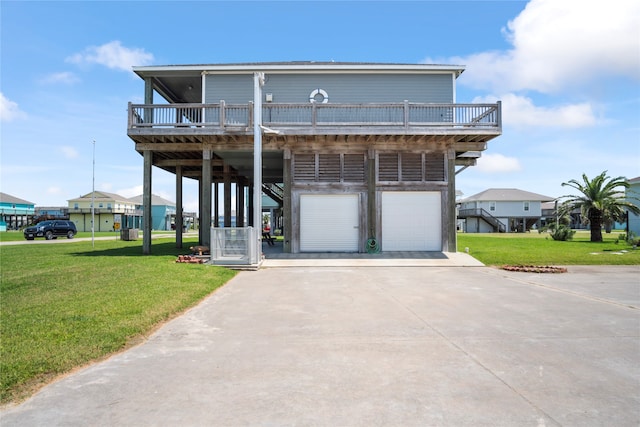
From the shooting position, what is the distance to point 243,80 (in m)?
18.0

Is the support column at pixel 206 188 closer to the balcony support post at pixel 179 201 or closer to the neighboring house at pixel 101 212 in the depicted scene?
the balcony support post at pixel 179 201

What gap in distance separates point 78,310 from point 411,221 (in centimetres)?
1310

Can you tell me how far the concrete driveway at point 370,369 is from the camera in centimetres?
327

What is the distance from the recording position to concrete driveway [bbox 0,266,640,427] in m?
3.27

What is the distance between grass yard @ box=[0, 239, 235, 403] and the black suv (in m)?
26.6

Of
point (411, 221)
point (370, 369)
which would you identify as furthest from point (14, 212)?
point (370, 369)

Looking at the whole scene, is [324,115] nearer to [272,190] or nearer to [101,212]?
[272,190]

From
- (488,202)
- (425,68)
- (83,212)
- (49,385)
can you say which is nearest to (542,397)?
(49,385)

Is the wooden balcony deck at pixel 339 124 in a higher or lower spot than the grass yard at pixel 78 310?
higher

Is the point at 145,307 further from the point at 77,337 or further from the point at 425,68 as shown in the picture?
the point at 425,68

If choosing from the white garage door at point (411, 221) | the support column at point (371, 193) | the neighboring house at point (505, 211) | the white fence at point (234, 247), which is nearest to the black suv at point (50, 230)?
the white fence at point (234, 247)

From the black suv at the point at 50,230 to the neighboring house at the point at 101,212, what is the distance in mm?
29185

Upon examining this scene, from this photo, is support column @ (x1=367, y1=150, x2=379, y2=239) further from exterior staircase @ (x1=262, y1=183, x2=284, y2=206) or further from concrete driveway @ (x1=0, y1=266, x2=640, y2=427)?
exterior staircase @ (x1=262, y1=183, x2=284, y2=206)

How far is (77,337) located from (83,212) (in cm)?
7248
